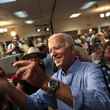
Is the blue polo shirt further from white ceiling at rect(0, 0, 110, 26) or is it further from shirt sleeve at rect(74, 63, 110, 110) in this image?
white ceiling at rect(0, 0, 110, 26)

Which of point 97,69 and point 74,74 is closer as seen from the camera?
point 97,69

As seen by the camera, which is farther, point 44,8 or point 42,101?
point 44,8

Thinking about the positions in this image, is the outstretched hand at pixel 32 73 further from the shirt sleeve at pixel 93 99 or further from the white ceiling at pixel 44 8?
the white ceiling at pixel 44 8

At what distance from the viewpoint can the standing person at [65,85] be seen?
1.04 m

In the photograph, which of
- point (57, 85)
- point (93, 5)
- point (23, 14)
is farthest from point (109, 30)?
point (57, 85)

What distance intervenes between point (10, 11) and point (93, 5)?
2.31 metres

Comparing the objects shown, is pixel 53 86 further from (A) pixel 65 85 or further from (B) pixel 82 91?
(B) pixel 82 91

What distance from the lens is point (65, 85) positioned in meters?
1.15

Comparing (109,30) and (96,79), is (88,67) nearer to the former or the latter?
(96,79)

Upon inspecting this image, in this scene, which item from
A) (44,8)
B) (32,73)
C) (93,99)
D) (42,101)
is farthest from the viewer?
(44,8)

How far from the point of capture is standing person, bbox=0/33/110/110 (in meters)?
1.04

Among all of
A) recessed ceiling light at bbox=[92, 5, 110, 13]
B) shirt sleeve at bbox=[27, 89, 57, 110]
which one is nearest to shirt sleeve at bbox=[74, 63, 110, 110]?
shirt sleeve at bbox=[27, 89, 57, 110]

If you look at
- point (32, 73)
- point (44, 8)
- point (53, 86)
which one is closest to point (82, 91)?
point (53, 86)

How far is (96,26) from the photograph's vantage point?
247 inches
